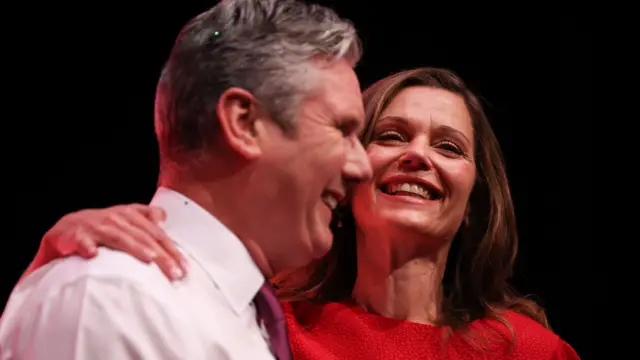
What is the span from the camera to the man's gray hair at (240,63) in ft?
4.19

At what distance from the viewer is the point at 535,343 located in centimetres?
187

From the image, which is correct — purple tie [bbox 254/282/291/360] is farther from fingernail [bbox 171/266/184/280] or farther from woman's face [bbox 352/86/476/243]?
woman's face [bbox 352/86/476/243]

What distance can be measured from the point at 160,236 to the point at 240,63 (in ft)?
0.98

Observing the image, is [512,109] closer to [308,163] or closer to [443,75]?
[443,75]

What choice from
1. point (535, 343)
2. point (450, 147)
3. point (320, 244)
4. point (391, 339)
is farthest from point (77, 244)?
point (535, 343)

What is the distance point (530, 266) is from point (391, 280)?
0.99 metres

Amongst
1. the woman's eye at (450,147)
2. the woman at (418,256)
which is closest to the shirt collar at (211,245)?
the woman at (418,256)

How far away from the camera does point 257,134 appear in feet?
4.23

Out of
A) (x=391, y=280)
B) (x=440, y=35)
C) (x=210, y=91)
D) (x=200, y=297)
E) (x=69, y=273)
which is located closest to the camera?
(x=69, y=273)

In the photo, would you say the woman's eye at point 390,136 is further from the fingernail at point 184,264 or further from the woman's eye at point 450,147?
the fingernail at point 184,264

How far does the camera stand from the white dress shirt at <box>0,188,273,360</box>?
1.02 metres

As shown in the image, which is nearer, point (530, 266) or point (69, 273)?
point (69, 273)

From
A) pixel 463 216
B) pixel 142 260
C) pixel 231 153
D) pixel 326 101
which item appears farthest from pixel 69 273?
pixel 463 216

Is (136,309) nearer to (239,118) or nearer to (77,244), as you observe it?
(77,244)
